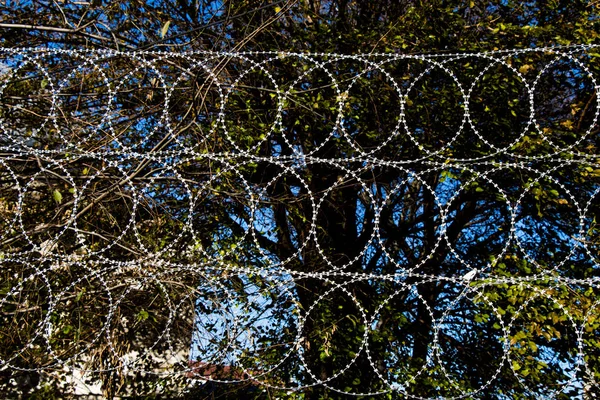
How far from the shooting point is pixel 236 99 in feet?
22.4

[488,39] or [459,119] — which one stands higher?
[488,39]

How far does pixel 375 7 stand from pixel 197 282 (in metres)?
4.18

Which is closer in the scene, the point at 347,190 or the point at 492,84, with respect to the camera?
the point at 492,84

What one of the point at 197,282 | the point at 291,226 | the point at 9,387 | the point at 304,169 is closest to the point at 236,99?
the point at 304,169

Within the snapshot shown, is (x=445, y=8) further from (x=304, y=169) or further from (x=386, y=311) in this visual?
(x=386, y=311)

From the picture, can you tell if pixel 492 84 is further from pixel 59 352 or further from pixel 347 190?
pixel 59 352

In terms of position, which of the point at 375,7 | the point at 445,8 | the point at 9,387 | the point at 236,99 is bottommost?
the point at 9,387

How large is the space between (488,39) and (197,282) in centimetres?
411

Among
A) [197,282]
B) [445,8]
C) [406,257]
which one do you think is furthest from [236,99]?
[406,257]

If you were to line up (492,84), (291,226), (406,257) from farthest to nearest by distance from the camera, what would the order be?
(406,257) < (291,226) < (492,84)

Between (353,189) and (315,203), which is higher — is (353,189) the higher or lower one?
the higher one

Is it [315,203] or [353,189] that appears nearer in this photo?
[315,203]

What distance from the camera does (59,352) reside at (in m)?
6.04

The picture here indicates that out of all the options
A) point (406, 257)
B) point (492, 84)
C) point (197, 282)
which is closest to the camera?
point (197, 282)
